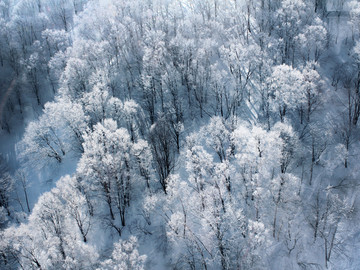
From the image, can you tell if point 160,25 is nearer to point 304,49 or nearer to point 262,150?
point 304,49

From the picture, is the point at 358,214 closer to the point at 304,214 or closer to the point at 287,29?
the point at 304,214

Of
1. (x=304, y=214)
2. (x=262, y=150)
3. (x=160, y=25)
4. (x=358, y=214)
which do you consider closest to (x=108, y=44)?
(x=160, y=25)

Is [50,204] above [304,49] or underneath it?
underneath

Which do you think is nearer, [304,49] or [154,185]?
[154,185]

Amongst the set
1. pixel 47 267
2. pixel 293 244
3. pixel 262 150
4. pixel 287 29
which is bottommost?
pixel 293 244

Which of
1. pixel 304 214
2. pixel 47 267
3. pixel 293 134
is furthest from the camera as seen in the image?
pixel 293 134

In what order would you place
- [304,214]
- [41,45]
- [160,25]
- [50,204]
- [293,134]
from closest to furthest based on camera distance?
1. [50,204]
2. [304,214]
3. [293,134]
4. [160,25]
5. [41,45]

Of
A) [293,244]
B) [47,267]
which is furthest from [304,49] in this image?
[47,267]
